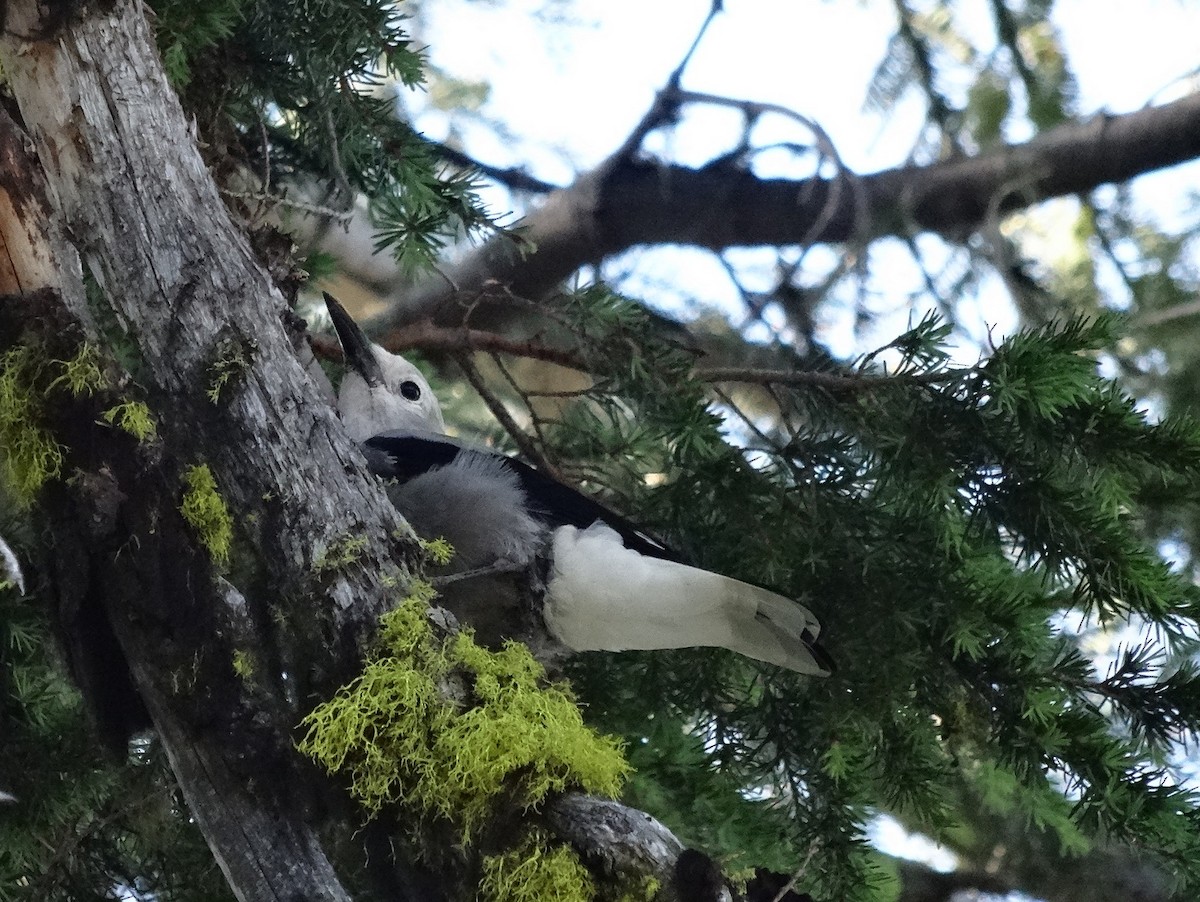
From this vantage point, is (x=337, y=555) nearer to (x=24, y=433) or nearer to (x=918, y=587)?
(x=24, y=433)

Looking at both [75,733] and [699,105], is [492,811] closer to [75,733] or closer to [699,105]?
[75,733]

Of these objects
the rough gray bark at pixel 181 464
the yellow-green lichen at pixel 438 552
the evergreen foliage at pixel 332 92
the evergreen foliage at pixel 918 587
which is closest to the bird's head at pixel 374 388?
the evergreen foliage at pixel 332 92

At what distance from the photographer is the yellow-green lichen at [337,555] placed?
1.41 m

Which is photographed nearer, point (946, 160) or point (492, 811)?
point (492, 811)

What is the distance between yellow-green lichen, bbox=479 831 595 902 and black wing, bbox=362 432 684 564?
69 centimetres

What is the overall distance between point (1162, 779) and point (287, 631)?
3.72 feet

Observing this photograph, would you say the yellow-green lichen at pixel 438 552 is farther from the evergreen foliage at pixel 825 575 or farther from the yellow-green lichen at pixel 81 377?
the yellow-green lichen at pixel 81 377

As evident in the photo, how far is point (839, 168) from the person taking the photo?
2803mm

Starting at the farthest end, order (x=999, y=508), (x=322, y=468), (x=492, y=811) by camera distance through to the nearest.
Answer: (x=999, y=508)
(x=322, y=468)
(x=492, y=811)

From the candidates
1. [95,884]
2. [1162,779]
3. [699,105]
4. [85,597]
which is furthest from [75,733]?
[699,105]

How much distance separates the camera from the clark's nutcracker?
1734 millimetres

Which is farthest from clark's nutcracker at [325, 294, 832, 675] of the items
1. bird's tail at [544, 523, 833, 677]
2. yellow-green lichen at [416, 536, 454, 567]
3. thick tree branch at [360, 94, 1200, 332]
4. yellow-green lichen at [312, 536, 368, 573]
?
thick tree branch at [360, 94, 1200, 332]

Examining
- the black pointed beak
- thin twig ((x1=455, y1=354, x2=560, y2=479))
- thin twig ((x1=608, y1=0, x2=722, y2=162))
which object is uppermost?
thin twig ((x1=608, y1=0, x2=722, y2=162))

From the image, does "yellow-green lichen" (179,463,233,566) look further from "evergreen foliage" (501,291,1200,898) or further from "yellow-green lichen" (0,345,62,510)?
"evergreen foliage" (501,291,1200,898)
